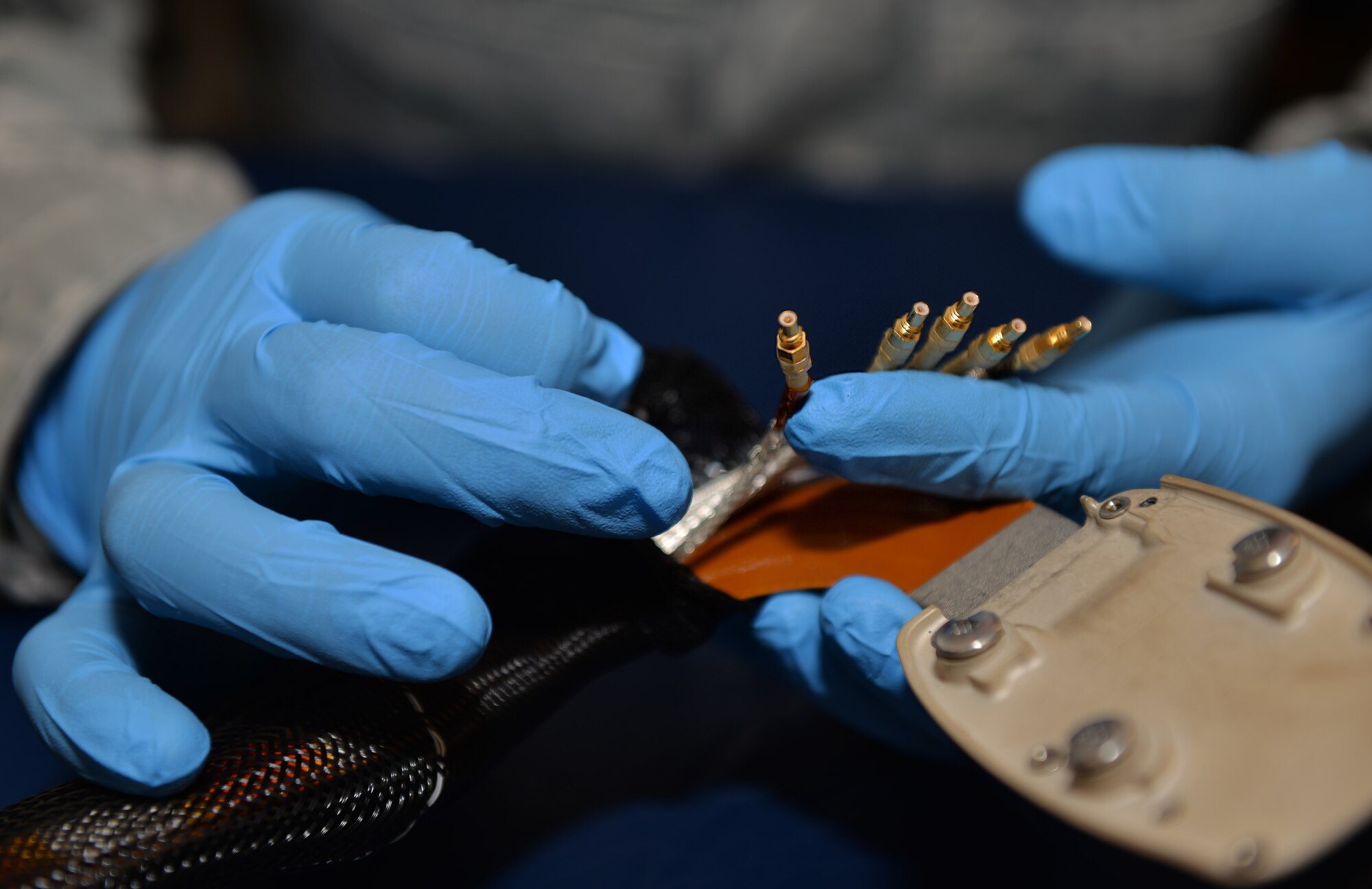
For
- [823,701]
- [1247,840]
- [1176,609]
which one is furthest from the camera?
[823,701]

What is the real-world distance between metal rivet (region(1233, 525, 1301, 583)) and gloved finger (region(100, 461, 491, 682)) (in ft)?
1.56

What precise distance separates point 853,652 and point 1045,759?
21cm

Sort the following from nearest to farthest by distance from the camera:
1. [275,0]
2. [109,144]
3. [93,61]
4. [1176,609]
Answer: [1176,609], [109,144], [93,61], [275,0]

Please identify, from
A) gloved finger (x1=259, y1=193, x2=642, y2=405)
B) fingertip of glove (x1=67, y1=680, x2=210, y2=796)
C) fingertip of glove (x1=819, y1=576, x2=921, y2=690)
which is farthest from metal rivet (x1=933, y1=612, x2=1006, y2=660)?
fingertip of glove (x1=67, y1=680, x2=210, y2=796)

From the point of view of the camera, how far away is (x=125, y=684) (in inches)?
25.2

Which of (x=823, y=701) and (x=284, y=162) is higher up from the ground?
(x=284, y=162)

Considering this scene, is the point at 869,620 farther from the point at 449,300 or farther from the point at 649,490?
the point at 449,300

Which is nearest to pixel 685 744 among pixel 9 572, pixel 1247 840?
pixel 1247 840

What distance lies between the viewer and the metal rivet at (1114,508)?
638 millimetres

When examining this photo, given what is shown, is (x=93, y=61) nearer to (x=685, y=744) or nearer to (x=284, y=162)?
(x=284, y=162)

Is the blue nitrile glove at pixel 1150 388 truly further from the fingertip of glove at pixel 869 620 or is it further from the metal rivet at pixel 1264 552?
the metal rivet at pixel 1264 552

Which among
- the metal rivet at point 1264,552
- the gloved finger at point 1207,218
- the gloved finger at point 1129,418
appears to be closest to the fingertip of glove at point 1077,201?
the gloved finger at point 1207,218

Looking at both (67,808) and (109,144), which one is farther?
(109,144)

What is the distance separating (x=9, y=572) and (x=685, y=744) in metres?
0.74
